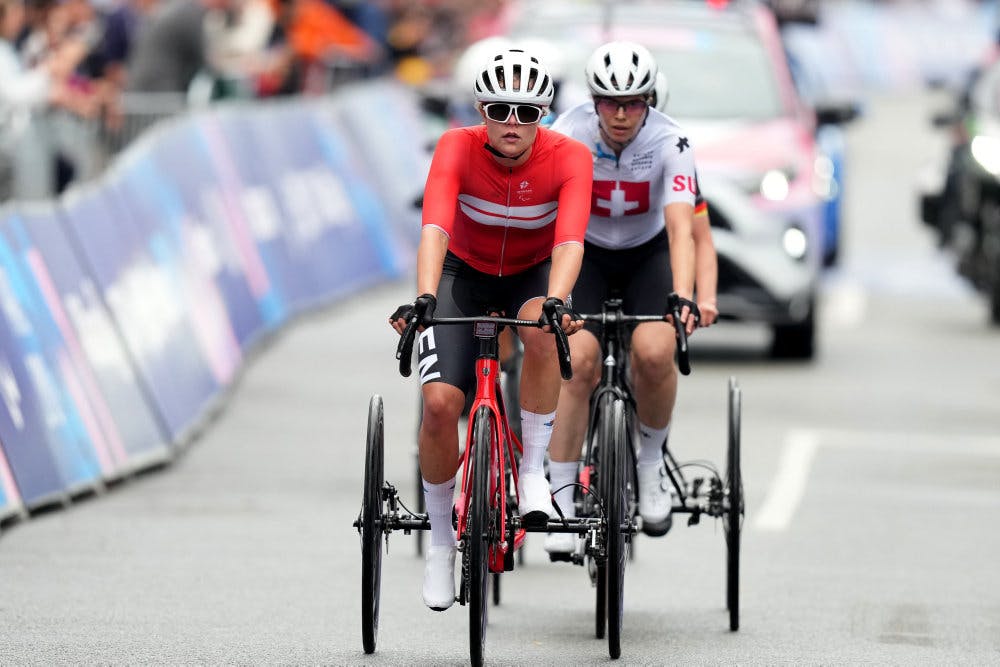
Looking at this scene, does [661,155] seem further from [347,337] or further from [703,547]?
[347,337]

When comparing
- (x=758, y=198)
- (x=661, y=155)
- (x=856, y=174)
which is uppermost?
(x=661, y=155)

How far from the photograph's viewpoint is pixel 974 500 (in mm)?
12125

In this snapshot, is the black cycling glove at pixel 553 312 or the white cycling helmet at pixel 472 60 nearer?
the black cycling glove at pixel 553 312

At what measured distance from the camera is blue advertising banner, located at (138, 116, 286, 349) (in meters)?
14.5

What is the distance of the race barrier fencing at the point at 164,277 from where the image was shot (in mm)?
10898

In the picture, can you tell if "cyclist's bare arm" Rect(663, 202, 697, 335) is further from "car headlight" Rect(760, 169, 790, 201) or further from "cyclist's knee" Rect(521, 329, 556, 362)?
"car headlight" Rect(760, 169, 790, 201)

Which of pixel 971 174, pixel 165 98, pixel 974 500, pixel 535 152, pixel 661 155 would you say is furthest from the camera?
pixel 971 174

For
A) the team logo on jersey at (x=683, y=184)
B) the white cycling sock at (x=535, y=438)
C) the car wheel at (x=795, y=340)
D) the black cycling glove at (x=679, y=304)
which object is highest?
the team logo on jersey at (x=683, y=184)

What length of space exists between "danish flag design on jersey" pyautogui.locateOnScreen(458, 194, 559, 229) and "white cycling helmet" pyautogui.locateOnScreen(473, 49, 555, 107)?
1.30 ft

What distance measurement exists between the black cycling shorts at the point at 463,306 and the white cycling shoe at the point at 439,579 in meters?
0.56

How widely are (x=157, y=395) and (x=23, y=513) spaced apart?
2173 millimetres

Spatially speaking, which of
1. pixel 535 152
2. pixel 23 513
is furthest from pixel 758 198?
pixel 535 152

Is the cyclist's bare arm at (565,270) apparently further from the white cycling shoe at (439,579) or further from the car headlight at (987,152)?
the car headlight at (987,152)

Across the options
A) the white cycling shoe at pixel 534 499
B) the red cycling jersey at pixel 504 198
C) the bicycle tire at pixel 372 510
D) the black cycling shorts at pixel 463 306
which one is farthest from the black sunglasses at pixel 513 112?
the white cycling shoe at pixel 534 499
